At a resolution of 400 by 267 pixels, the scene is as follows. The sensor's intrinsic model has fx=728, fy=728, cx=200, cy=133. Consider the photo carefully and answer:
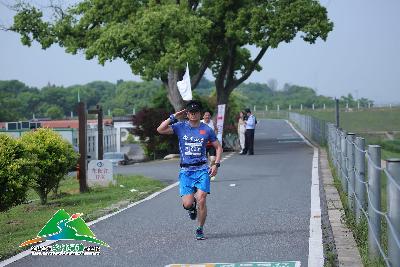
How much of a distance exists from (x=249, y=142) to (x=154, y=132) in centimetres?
761

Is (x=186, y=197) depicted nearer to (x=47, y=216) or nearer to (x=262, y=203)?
(x=262, y=203)

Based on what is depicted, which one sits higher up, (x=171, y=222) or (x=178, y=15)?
(x=178, y=15)

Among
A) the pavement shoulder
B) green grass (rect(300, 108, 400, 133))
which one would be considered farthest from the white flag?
green grass (rect(300, 108, 400, 133))

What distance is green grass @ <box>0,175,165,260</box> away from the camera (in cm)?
1107

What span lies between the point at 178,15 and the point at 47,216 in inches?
670

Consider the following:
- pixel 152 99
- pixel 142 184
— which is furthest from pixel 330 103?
pixel 142 184

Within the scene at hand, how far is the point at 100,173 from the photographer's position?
18.5 m

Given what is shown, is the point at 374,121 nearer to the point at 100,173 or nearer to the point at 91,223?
the point at 100,173

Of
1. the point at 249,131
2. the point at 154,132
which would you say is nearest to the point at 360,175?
the point at 249,131

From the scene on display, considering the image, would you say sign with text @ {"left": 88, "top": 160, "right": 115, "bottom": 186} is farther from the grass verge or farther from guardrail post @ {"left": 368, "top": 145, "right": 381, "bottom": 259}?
guardrail post @ {"left": 368, "top": 145, "right": 381, "bottom": 259}

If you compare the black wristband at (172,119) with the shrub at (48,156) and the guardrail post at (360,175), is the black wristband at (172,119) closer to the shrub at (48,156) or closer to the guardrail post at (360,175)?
the guardrail post at (360,175)

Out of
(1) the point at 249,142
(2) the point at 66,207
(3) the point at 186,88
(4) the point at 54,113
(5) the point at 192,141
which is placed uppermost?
(3) the point at 186,88

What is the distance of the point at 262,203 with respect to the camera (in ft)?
43.7

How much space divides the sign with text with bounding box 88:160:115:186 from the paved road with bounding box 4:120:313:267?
240 centimetres
